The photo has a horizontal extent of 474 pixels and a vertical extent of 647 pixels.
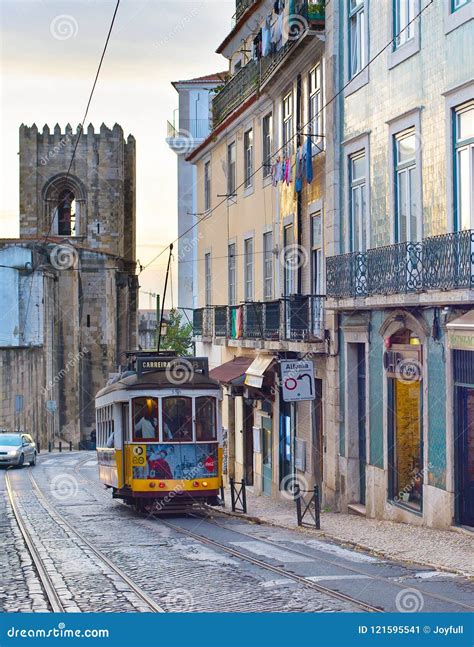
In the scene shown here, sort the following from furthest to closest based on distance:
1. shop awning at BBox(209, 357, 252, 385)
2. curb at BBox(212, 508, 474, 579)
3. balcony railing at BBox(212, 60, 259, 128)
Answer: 1. balcony railing at BBox(212, 60, 259, 128)
2. shop awning at BBox(209, 357, 252, 385)
3. curb at BBox(212, 508, 474, 579)

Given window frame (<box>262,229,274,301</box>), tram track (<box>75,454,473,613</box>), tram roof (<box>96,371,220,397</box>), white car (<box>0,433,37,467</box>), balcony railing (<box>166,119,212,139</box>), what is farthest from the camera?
balcony railing (<box>166,119,212,139</box>)

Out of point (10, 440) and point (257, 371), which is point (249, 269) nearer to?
point (257, 371)

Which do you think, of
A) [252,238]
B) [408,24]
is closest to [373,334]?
[408,24]

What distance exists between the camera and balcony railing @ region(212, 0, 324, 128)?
75.4ft

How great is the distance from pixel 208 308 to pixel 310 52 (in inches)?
456

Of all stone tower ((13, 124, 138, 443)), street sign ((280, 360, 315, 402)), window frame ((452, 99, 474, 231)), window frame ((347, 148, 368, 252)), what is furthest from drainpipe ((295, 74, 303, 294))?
stone tower ((13, 124, 138, 443))

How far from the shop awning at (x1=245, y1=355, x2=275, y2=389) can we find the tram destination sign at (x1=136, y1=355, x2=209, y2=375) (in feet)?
13.3

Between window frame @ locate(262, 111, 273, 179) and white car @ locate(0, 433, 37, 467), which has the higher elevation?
window frame @ locate(262, 111, 273, 179)

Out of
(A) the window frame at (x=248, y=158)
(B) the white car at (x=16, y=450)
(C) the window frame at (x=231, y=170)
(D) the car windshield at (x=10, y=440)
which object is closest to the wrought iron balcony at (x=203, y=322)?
(C) the window frame at (x=231, y=170)

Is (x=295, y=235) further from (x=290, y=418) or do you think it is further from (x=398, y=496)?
(x=398, y=496)

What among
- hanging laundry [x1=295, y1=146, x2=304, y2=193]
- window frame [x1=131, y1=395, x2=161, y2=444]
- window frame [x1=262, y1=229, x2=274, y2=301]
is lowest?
window frame [x1=131, y1=395, x2=161, y2=444]

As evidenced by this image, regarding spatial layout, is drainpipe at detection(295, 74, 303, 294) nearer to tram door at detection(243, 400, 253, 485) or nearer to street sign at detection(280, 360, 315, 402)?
street sign at detection(280, 360, 315, 402)

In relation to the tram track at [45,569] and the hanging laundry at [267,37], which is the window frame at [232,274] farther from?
the tram track at [45,569]

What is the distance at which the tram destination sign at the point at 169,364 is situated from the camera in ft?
71.0
